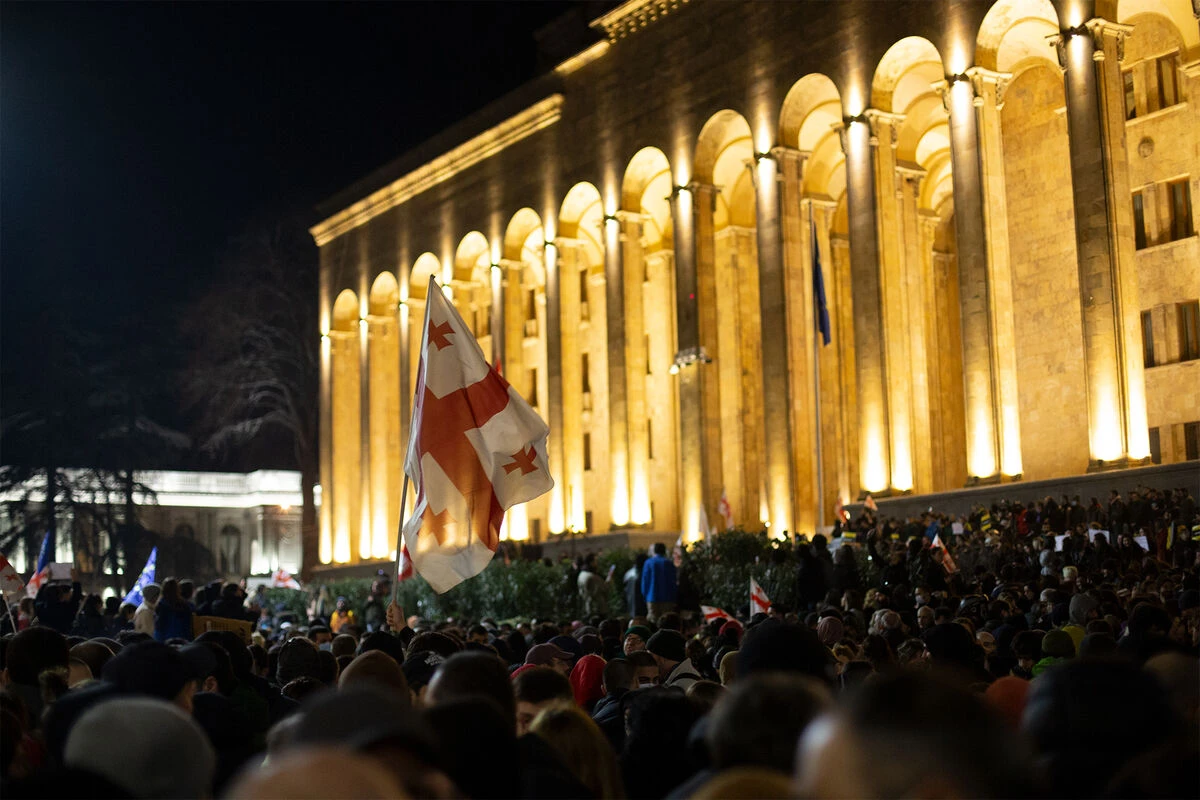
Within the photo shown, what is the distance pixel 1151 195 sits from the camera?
30656 millimetres

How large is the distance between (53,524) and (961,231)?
1353 inches

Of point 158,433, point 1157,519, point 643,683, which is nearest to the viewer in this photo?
point 643,683

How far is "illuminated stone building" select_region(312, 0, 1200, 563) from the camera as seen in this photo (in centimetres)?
2783

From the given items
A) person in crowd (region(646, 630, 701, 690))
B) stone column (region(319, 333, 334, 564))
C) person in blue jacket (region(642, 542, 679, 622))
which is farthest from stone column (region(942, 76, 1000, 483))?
stone column (region(319, 333, 334, 564))

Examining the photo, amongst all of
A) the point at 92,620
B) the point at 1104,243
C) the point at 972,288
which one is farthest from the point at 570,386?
the point at 92,620

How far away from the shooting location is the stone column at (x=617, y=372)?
3819cm

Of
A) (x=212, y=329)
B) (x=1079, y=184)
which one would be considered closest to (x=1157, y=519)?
(x=1079, y=184)

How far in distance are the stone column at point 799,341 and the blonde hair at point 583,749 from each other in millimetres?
28216

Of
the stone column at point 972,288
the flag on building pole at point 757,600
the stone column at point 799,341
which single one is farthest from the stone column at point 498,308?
the flag on building pole at point 757,600

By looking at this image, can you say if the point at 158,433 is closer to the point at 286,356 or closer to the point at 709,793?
the point at 286,356

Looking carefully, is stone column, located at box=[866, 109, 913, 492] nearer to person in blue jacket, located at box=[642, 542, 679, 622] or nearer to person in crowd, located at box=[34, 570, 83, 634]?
person in blue jacket, located at box=[642, 542, 679, 622]

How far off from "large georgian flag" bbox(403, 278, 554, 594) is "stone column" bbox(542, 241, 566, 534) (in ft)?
94.6

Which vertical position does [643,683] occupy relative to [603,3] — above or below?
below

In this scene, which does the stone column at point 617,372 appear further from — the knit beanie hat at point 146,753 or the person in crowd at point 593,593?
the knit beanie hat at point 146,753
